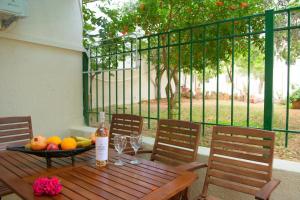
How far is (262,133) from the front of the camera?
5.80ft

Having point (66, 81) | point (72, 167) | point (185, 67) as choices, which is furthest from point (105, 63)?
point (72, 167)

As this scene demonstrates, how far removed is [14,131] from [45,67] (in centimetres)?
125

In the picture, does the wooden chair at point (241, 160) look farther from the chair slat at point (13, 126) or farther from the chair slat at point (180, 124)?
the chair slat at point (13, 126)

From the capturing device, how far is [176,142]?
2.22m

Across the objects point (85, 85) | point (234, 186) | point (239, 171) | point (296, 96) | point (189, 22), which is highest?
point (189, 22)

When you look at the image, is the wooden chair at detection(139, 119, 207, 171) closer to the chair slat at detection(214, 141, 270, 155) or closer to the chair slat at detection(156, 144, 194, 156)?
the chair slat at detection(156, 144, 194, 156)

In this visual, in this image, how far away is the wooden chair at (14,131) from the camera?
2.36m

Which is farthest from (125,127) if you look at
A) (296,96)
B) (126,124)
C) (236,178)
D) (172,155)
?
(296,96)

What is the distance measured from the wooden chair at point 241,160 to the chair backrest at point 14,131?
5.52 ft

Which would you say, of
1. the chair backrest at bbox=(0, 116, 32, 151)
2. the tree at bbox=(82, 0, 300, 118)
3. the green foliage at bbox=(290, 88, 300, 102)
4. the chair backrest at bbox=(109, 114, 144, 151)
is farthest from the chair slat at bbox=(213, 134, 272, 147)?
the green foliage at bbox=(290, 88, 300, 102)

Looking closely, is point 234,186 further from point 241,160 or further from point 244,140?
point 244,140

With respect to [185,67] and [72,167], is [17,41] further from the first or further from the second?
[185,67]

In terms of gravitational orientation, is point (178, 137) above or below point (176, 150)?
above

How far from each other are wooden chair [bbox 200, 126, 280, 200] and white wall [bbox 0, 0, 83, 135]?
7.96 ft
